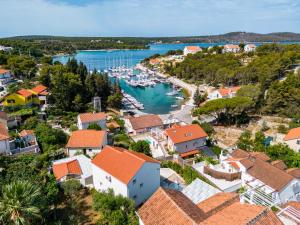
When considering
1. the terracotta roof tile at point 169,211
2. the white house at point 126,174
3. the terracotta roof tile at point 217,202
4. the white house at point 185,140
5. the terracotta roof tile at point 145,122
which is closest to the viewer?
the terracotta roof tile at point 169,211

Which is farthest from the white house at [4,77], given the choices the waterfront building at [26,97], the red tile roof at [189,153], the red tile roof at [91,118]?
the red tile roof at [189,153]

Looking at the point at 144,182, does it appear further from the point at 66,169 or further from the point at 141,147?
the point at 141,147

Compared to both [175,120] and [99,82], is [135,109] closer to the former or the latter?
[99,82]

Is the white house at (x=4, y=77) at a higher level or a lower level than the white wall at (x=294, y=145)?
higher

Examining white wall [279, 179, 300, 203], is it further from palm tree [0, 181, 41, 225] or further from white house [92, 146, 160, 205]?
palm tree [0, 181, 41, 225]

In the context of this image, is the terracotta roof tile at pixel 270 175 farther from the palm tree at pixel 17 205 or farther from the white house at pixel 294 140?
the palm tree at pixel 17 205
